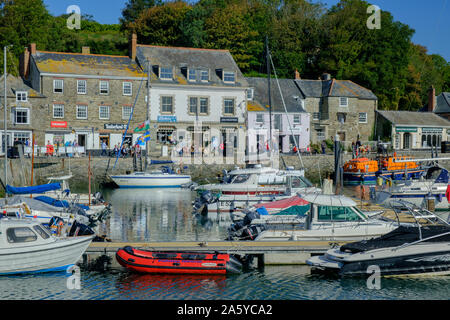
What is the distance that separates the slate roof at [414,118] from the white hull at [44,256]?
56.8 metres

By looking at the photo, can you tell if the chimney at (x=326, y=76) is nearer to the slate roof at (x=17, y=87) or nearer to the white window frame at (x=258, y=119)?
the white window frame at (x=258, y=119)

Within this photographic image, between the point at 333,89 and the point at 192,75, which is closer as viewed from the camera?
the point at 192,75

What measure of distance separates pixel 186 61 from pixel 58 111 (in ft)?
47.5

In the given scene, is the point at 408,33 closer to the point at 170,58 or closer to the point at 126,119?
the point at 170,58

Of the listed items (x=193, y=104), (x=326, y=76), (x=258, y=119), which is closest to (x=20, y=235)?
(x=193, y=104)

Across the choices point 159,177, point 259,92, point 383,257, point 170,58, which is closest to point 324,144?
point 259,92

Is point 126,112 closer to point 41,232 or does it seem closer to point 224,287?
point 41,232

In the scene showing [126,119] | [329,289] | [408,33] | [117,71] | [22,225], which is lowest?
[329,289]

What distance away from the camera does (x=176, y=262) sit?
19.0 meters

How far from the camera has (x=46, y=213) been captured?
25875 millimetres

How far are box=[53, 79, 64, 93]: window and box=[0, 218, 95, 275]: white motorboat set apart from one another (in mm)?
37566

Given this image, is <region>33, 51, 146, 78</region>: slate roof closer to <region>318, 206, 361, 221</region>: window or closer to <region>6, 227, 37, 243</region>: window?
<region>6, 227, 37, 243</region>: window

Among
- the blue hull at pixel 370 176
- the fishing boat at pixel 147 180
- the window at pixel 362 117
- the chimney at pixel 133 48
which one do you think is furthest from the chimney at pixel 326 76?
the fishing boat at pixel 147 180
